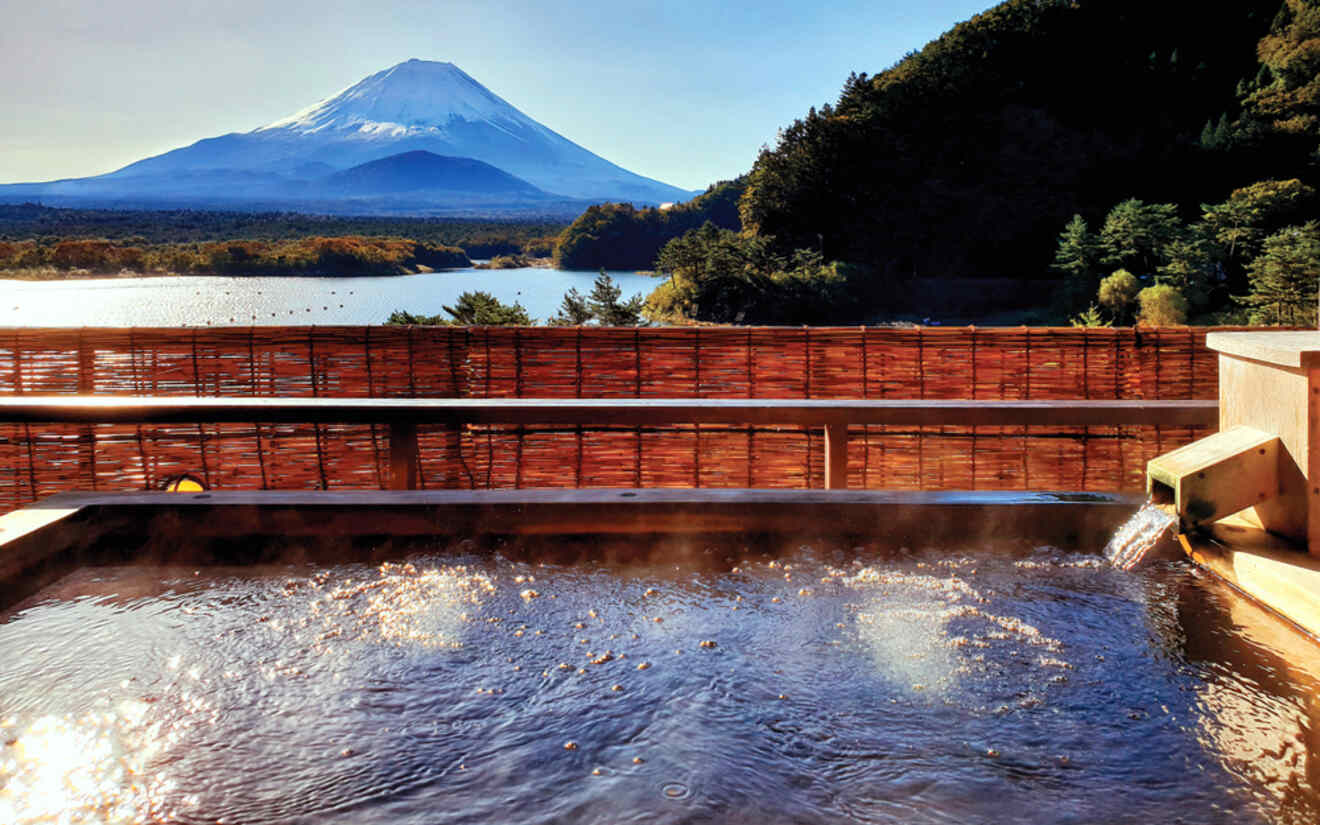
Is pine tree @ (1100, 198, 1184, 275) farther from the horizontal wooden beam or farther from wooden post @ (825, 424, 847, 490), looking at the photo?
wooden post @ (825, 424, 847, 490)

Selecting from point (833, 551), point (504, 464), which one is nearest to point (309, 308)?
point (504, 464)

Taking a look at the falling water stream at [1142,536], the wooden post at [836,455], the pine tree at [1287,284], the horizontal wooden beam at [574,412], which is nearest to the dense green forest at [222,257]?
the horizontal wooden beam at [574,412]

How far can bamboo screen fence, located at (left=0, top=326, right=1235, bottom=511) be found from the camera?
4949 millimetres

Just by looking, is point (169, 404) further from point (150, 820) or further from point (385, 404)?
point (150, 820)

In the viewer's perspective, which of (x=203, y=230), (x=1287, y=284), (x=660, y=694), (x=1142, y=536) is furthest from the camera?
(x=203, y=230)

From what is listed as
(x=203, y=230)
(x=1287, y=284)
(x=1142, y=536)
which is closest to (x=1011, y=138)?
(x=1287, y=284)

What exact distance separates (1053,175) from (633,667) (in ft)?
218

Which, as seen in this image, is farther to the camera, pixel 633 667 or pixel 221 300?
pixel 221 300

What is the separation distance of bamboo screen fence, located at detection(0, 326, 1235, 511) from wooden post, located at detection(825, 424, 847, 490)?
3.11 ft

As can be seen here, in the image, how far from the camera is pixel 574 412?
3.88m

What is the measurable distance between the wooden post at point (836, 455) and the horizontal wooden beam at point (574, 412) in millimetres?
111

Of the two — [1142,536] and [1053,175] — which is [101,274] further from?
[1053,175]

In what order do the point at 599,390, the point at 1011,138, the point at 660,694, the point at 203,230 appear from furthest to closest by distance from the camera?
the point at 1011,138
the point at 203,230
the point at 599,390
the point at 660,694

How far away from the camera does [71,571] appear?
125 inches
